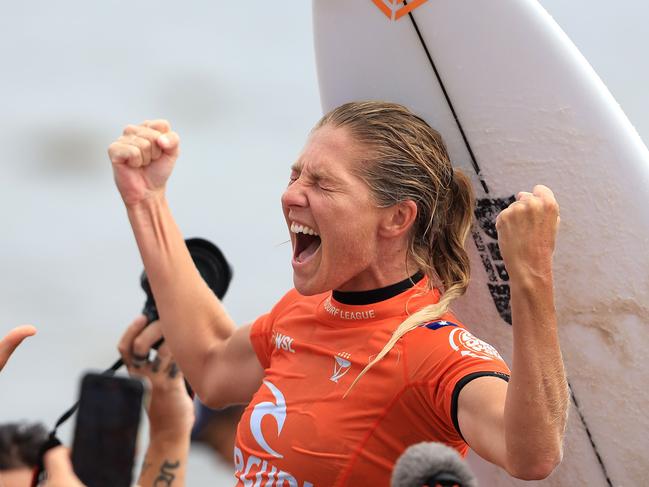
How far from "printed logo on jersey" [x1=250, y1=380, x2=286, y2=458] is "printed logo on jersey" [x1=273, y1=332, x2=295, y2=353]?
9cm

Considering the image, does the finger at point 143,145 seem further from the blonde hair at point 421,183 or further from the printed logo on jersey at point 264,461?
the printed logo on jersey at point 264,461

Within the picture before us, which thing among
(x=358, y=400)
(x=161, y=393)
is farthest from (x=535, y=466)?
(x=161, y=393)

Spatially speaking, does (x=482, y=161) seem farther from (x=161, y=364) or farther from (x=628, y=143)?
(x=161, y=364)

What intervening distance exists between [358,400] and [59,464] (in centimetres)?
73

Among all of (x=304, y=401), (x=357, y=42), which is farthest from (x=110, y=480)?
(x=357, y=42)

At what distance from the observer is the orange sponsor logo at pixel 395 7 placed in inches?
83.7

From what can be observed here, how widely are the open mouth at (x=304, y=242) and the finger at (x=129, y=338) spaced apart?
0.49 meters

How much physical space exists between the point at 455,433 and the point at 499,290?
0.47 m

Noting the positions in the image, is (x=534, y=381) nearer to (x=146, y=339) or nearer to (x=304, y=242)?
(x=304, y=242)

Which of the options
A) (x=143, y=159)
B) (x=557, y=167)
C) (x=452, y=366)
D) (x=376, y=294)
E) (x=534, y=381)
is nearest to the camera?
(x=534, y=381)

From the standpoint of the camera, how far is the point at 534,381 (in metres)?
1.39

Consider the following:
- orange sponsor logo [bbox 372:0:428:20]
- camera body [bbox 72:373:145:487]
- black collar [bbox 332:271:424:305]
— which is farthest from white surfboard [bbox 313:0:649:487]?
camera body [bbox 72:373:145:487]

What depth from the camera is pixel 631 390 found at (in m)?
1.98

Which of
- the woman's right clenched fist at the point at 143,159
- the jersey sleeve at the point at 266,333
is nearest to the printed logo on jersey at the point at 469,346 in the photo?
the jersey sleeve at the point at 266,333
